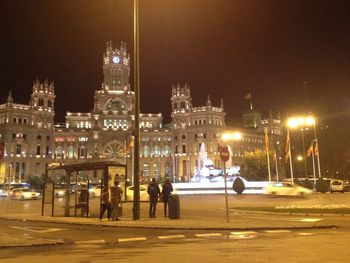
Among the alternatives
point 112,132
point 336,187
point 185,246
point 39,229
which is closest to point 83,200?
point 39,229

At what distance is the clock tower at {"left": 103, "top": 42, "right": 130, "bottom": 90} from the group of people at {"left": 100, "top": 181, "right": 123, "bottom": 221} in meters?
120

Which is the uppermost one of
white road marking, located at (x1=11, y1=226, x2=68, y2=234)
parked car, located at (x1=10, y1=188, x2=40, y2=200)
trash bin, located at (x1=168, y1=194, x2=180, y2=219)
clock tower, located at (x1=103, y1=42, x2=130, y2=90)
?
clock tower, located at (x1=103, y1=42, x2=130, y2=90)

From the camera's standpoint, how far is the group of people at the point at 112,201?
20625mm

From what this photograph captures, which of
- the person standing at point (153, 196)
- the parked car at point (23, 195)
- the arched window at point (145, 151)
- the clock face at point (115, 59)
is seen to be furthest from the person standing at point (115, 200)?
the clock face at point (115, 59)

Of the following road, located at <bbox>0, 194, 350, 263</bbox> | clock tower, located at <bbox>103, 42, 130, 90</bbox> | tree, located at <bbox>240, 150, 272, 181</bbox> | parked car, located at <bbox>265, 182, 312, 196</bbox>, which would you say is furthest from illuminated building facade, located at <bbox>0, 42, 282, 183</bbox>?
road, located at <bbox>0, 194, 350, 263</bbox>

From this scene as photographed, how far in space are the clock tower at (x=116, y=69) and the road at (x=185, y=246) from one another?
125277mm

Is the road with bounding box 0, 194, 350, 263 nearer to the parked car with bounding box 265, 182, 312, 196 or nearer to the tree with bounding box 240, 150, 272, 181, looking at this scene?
the parked car with bounding box 265, 182, 312, 196

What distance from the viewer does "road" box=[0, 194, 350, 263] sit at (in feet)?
34.4

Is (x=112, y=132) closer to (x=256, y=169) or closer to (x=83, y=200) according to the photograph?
(x=256, y=169)

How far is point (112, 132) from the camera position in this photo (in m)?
135

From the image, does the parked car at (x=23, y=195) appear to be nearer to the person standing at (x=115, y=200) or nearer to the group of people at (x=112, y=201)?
the group of people at (x=112, y=201)

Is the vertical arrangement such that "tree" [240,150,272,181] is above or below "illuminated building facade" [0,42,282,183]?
below

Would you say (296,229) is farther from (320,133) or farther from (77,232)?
(320,133)

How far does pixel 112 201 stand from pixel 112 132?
115752 millimetres
